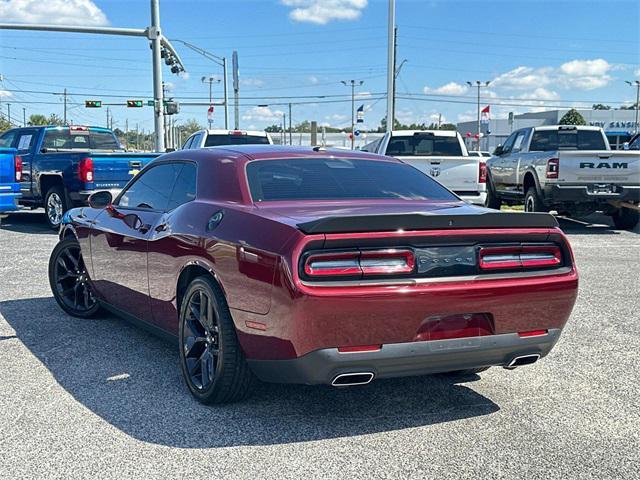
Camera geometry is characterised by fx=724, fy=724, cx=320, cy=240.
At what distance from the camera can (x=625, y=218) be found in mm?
14453

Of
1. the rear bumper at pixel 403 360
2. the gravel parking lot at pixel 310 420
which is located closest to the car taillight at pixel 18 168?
the gravel parking lot at pixel 310 420

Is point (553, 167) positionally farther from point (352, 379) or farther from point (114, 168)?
point (352, 379)

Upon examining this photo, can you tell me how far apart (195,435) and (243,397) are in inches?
18.0

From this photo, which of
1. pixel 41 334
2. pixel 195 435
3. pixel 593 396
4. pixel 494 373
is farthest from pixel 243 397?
pixel 41 334

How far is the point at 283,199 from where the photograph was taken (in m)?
4.41

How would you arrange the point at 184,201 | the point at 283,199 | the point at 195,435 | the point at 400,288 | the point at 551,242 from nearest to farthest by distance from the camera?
the point at 400,288, the point at 195,435, the point at 551,242, the point at 283,199, the point at 184,201

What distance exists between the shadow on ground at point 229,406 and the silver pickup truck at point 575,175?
377 inches

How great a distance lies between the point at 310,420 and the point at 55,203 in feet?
34.8

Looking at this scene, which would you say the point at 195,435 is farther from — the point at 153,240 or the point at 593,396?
the point at 593,396

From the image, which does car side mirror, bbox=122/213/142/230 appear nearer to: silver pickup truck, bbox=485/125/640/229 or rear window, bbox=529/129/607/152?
silver pickup truck, bbox=485/125/640/229

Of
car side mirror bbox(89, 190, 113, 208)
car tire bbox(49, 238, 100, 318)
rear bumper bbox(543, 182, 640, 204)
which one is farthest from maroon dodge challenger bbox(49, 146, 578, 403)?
rear bumper bbox(543, 182, 640, 204)

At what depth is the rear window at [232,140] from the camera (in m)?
14.9

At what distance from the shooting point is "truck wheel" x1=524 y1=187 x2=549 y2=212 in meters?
14.1

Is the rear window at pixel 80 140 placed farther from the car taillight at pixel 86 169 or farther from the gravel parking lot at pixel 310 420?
the gravel parking lot at pixel 310 420
